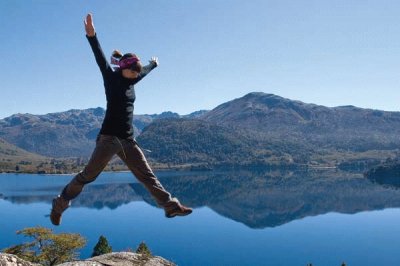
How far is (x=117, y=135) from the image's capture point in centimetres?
680

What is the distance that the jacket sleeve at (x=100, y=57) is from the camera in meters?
6.79

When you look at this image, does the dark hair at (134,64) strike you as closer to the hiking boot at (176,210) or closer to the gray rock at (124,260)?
the hiking boot at (176,210)

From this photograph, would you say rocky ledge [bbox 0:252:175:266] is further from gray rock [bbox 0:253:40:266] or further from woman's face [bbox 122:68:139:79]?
→ woman's face [bbox 122:68:139:79]

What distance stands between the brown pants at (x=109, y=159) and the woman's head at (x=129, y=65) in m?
1.14

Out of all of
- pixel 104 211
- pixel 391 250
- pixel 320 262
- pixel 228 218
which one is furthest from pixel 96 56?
pixel 104 211

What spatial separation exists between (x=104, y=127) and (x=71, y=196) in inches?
52.2

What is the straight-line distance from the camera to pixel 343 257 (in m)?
102

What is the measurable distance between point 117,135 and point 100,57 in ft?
4.38

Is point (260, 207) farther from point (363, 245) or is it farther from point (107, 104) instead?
point (107, 104)

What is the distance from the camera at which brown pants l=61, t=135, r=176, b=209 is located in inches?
267

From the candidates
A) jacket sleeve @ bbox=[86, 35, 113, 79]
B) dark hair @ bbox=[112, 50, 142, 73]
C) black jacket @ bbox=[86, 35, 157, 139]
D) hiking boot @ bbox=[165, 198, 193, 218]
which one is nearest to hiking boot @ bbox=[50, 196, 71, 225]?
black jacket @ bbox=[86, 35, 157, 139]

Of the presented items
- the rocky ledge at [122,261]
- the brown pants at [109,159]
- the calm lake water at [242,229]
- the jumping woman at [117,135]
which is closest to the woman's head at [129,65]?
the jumping woman at [117,135]

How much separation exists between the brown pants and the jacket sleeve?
1100mm

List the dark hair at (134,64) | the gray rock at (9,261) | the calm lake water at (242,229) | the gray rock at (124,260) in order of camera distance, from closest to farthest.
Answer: the gray rock at (9,261) → the dark hair at (134,64) → the gray rock at (124,260) → the calm lake water at (242,229)
